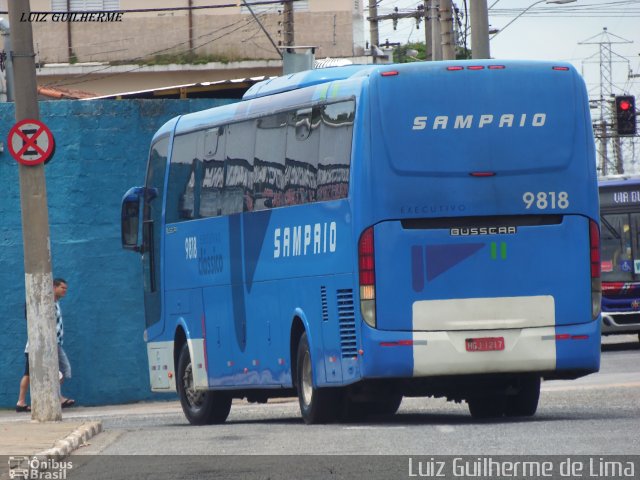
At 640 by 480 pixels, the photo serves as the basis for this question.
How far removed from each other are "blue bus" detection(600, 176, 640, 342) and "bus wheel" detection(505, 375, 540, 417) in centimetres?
1424

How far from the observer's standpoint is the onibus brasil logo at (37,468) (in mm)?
11289

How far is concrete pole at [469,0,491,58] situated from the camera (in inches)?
973

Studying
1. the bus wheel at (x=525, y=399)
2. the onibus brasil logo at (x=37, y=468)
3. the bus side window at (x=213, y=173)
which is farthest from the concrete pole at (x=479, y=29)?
the onibus brasil logo at (x=37, y=468)

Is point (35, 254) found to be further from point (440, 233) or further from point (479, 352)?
point (479, 352)

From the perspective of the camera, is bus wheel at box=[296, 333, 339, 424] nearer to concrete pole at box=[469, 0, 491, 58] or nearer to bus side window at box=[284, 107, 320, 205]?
bus side window at box=[284, 107, 320, 205]

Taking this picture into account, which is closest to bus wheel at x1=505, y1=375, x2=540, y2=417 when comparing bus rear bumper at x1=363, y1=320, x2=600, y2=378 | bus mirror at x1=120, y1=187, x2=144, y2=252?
bus rear bumper at x1=363, y1=320, x2=600, y2=378

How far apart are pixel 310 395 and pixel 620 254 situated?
1639cm

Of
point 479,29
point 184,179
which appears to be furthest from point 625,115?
point 184,179

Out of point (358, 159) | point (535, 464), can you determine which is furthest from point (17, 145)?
point (535, 464)

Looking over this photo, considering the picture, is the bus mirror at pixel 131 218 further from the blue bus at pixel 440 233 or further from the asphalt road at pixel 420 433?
the blue bus at pixel 440 233

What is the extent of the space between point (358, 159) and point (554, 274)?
2.16 m

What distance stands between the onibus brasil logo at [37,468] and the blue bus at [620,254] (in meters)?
19.5

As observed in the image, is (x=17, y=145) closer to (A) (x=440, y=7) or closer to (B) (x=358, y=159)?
(B) (x=358, y=159)

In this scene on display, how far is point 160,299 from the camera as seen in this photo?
2002cm
